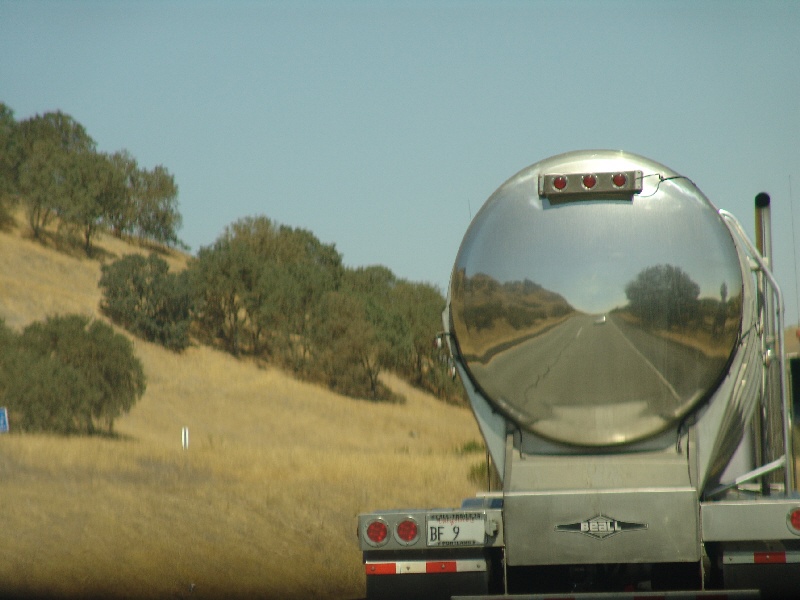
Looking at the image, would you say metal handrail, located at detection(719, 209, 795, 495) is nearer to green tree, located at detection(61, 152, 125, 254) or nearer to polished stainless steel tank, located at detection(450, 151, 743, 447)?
polished stainless steel tank, located at detection(450, 151, 743, 447)

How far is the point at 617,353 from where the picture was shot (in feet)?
21.1

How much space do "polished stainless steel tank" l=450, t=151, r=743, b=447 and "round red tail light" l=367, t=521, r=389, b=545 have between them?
1030mm

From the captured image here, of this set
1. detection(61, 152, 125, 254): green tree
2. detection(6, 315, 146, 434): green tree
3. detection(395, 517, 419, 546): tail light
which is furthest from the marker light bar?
detection(61, 152, 125, 254): green tree

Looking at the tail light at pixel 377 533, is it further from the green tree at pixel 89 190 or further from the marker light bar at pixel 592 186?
the green tree at pixel 89 190

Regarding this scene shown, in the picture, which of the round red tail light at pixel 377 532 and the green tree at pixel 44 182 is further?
the green tree at pixel 44 182

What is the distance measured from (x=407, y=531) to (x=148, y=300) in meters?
52.5

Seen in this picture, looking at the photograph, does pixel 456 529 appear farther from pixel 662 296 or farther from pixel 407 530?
pixel 662 296

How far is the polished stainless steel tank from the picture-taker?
6402 mm

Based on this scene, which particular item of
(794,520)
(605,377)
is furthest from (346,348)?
(794,520)

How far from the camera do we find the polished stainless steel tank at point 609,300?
6402 mm

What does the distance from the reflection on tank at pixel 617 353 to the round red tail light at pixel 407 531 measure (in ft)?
3.03

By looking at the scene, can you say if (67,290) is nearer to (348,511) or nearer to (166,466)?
(166,466)

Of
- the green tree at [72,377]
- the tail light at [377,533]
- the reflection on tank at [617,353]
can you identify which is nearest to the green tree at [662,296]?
the reflection on tank at [617,353]

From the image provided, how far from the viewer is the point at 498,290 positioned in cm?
662
